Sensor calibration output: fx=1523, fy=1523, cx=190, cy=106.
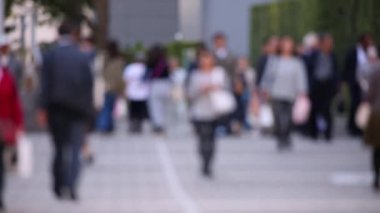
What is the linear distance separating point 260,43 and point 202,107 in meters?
14.7

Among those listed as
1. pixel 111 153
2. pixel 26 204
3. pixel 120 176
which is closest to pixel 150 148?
pixel 111 153

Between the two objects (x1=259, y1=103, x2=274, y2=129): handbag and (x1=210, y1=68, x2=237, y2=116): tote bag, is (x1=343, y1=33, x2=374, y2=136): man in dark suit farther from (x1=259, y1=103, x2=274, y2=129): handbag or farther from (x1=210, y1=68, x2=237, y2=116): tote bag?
(x1=210, y1=68, x2=237, y2=116): tote bag

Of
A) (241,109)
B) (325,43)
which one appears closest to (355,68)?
(325,43)

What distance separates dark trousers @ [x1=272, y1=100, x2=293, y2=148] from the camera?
69.2 ft

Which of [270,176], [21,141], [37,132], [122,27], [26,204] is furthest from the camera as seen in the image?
[122,27]

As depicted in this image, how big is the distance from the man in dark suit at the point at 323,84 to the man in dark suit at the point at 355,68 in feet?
1.27

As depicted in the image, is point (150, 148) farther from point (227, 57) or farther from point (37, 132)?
point (37, 132)

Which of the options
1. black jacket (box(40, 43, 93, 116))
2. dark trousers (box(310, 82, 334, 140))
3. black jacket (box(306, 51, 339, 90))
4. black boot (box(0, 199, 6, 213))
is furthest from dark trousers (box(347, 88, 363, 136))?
black boot (box(0, 199, 6, 213))

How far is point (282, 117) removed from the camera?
21.2 m

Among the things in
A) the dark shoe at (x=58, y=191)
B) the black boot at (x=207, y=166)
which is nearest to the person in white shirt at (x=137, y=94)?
the black boot at (x=207, y=166)

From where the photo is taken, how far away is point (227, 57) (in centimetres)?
2384

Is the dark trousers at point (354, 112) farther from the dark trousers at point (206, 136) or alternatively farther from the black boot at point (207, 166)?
the dark trousers at point (206, 136)

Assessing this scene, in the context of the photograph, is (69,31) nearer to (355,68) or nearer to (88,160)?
(88,160)

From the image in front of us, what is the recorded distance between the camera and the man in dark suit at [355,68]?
23.8m
